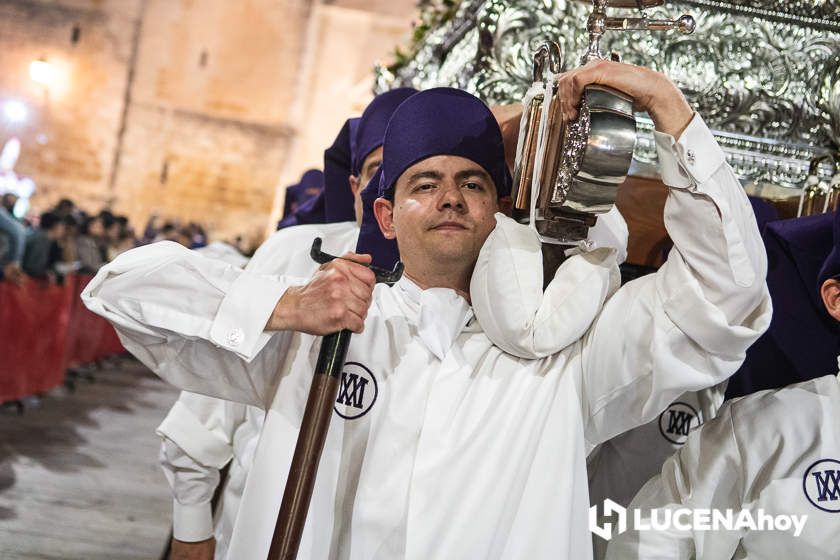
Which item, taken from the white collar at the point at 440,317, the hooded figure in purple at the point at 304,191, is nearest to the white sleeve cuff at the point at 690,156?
the white collar at the point at 440,317

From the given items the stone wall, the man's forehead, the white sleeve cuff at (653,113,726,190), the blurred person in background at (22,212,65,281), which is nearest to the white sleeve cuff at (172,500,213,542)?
the man's forehead

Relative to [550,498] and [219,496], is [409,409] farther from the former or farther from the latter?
[219,496]

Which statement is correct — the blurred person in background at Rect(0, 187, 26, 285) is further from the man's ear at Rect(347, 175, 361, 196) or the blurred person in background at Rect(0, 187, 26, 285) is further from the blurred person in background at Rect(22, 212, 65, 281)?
the man's ear at Rect(347, 175, 361, 196)

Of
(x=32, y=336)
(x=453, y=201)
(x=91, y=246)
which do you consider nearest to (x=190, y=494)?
(x=453, y=201)

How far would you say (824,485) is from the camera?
2.10m

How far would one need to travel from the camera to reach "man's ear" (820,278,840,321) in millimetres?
2209

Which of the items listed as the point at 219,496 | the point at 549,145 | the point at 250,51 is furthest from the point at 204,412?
the point at 250,51

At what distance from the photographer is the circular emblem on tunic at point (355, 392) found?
226cm

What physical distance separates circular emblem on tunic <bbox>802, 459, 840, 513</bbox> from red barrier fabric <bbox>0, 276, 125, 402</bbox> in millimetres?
6826

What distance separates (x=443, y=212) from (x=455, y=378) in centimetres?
43

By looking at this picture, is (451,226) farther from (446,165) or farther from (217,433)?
(217,433)

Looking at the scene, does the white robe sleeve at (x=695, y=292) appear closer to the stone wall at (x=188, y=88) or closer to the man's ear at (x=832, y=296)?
the man's ear at (x=832, y=296)

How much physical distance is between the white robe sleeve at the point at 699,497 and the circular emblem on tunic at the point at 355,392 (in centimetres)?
73
